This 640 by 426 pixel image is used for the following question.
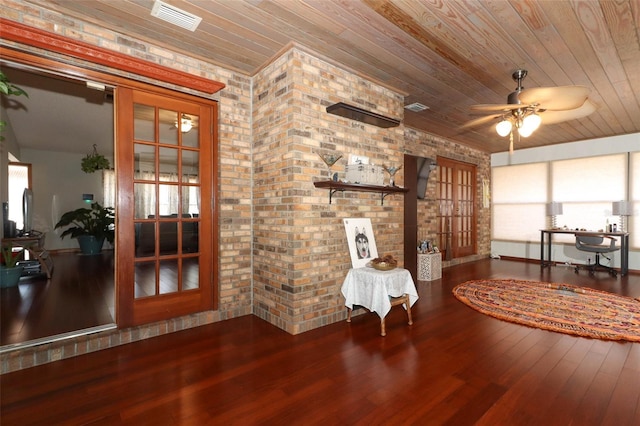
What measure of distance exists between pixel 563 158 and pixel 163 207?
319 inches

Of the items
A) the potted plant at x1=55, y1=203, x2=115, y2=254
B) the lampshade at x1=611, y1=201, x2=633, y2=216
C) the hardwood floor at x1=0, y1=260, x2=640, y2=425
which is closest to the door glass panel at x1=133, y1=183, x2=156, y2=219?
the hardwood floor at x1=0, y1=260, x2=640, y2=425

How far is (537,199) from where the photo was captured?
720 cm

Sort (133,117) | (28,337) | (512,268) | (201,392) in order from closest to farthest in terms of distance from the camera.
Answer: (201,392) < (28,337) < (133,117) < (512,268)

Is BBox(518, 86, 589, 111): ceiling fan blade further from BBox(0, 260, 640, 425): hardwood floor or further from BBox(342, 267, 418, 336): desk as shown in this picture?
BBox(0, 260, 640, 425): hardwood floor

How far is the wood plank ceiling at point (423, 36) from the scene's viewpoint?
240cm

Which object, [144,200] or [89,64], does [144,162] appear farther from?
[89,64]

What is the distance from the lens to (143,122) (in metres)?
2.94

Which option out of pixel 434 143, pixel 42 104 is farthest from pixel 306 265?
pixel 42 104

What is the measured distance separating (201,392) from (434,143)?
6.08m

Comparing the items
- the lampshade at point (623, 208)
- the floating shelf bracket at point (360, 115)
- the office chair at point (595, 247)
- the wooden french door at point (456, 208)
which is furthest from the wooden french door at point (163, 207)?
the lampshade at point (623, 208)

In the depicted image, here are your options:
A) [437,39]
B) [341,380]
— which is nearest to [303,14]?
[437,39]

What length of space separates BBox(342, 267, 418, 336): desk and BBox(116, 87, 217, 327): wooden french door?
150 cm

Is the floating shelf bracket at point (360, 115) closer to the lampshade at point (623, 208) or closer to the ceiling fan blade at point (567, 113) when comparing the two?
the ceiling fan blade at point (567, 113)

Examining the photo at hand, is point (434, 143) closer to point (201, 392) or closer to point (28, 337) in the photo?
point (201, 392)
